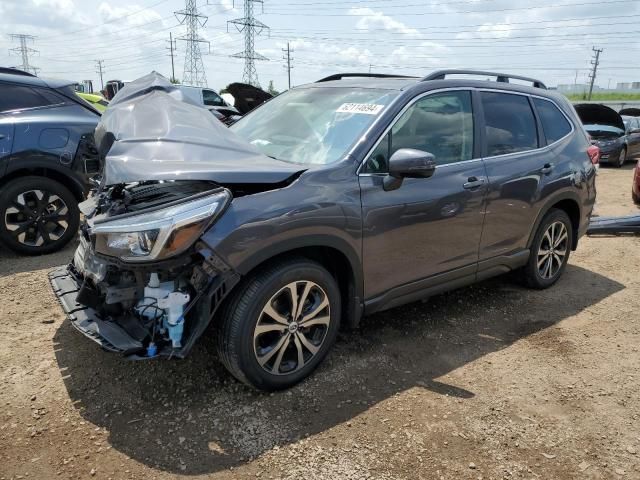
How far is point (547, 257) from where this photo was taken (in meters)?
4.89

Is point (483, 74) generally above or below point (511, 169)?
above

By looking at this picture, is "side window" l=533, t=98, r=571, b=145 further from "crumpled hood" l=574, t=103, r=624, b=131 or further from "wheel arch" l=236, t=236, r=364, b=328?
"crumpled hood" l=574, t=103, r=624, b=131

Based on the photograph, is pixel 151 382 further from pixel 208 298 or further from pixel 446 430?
pixel 446 430

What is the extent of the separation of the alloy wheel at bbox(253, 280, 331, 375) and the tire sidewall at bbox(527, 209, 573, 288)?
2417mm

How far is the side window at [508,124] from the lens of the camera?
4055 millimetres

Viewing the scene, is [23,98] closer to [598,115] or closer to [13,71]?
[13,71]

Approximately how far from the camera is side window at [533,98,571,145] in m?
4.61

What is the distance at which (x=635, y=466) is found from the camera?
2.67 m

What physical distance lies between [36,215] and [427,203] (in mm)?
4035

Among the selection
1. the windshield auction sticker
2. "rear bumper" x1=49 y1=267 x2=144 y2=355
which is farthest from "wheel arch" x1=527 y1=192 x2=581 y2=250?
"rear bumper" x1=49 y1=267 x2=144 y2=355

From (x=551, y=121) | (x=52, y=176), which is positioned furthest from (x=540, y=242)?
(x=52, y=176)

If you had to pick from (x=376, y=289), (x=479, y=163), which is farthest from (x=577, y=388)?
(x=479, y=163)

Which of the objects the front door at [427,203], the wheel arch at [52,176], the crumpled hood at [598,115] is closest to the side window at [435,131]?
the front door at [427,203]

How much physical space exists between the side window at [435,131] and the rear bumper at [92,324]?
1.68m
